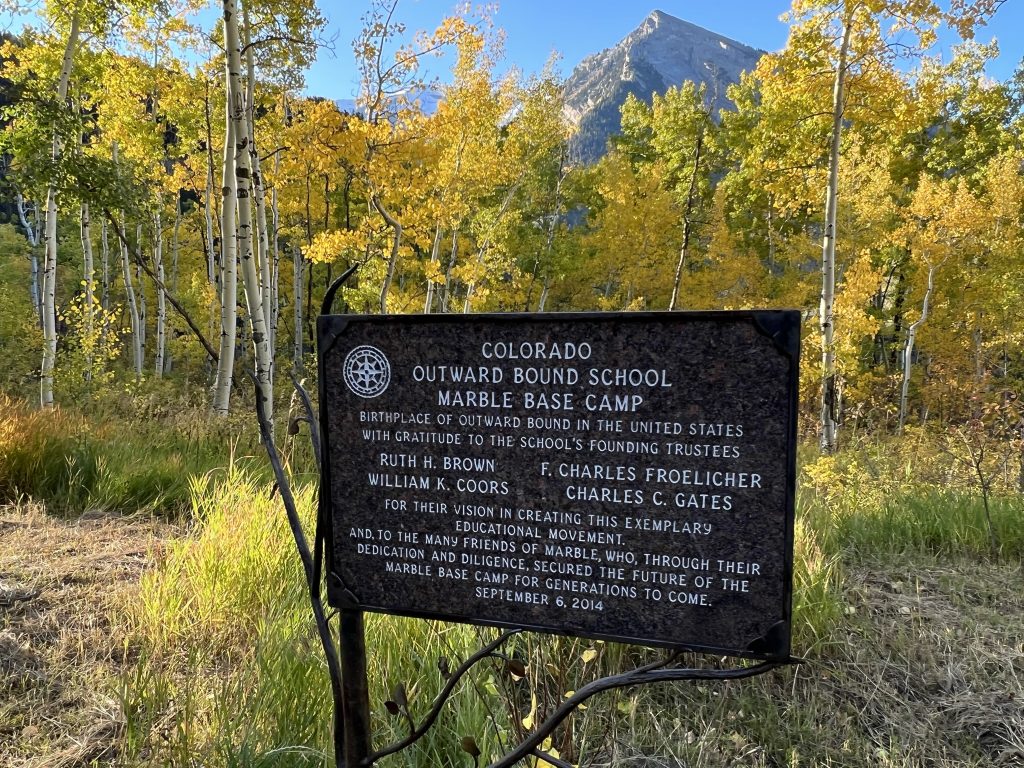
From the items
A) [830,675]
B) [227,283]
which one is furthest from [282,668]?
[227,283]

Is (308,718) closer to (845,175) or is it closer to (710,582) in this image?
(710,582)

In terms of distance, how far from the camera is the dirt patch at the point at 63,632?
1953 mm

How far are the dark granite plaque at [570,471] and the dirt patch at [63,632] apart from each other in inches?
52.9

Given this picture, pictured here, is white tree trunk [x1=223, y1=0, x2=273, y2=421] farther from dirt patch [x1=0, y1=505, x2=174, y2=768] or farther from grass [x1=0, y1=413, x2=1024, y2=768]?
grass [x1=0, y1=413, x2=1024, y2=768]

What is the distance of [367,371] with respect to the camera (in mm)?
1391

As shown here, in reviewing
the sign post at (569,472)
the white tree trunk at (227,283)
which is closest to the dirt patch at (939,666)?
the sign post at (569,472)

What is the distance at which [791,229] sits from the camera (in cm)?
2362

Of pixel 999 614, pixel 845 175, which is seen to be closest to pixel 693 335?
pixel 999 614

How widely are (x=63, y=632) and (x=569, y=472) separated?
2.59m

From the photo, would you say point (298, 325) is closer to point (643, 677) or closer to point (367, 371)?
point (367, 371)

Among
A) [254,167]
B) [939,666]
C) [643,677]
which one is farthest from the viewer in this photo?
[254,167]

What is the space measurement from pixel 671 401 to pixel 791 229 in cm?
2573

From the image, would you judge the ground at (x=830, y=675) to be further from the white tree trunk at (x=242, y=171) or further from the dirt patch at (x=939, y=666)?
the white tree trunk at (x=242, y=171)

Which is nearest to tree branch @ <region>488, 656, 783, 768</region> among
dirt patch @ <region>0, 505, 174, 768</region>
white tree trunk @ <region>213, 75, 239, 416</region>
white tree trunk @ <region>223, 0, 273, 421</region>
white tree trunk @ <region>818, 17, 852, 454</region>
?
dirt patch @ <region>0, 505, 174, 768</region>
